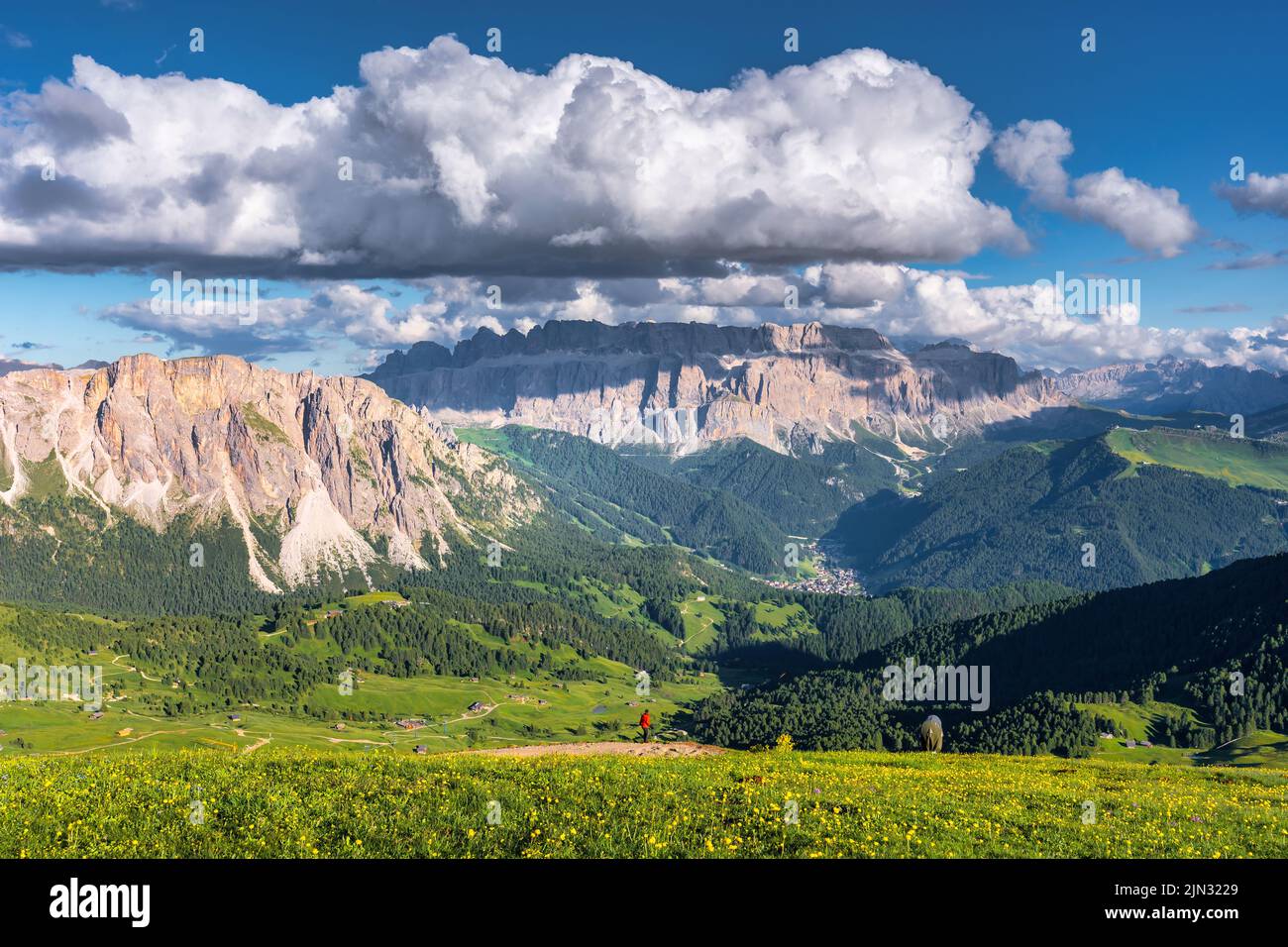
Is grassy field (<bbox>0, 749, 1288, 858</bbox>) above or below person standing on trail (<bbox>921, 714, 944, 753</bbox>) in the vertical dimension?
above

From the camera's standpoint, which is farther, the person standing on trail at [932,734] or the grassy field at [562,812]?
the person standing on trail at [932,734]

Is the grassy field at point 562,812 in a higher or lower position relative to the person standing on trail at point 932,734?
higher

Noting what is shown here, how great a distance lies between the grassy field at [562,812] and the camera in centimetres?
2577

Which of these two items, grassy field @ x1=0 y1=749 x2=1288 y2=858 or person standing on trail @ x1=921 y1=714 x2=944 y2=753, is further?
person standing on trail @ x1=921 y1=714 x2=944 y2=753

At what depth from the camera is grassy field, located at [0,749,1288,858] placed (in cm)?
2577

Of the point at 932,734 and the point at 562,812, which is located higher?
the point at 562,812

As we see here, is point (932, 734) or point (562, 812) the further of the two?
point (932, 734)

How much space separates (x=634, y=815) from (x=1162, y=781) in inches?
1454

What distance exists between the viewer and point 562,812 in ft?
96.5
